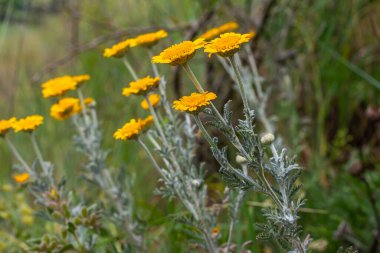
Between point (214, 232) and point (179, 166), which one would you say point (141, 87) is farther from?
point (214, 232)

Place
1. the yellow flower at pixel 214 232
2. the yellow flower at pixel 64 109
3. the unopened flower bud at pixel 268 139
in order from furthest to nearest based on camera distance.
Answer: the yellow flower at pixel 64 109
the yellow flower at pixel 214 232
the unopened flower bud at pixel 268 139

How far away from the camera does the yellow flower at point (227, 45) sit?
822 mm

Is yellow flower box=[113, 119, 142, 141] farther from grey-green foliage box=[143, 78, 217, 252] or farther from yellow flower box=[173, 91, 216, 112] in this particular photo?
yellow flower box=[173, 91, 216, 112]

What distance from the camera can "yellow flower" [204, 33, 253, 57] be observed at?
0.82 meters

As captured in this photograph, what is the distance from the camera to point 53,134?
2.56 meters

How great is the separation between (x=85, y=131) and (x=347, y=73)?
1317mm

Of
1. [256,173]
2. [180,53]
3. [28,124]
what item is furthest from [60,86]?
[256,173]

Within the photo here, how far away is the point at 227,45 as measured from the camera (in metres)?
0.83

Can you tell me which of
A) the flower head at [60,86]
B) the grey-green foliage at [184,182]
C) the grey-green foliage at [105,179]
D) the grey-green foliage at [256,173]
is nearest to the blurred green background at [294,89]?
the grey-green foliage at [105,179]

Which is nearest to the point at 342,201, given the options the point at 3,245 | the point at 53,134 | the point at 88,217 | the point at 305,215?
the point at 305,215

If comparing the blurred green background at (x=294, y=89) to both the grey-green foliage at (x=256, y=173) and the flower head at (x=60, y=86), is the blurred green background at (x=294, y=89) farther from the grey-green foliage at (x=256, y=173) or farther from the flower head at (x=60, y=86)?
the grey-green foliage at (x=256, y=173)

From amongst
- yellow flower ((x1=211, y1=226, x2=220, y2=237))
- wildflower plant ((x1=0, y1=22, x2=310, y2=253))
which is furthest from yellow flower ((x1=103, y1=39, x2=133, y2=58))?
yellow flower ((x1=211, y1=226, x2=220, y2=237))

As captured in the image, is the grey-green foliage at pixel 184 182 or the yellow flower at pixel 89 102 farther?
the yellow flower at pixel 89 102

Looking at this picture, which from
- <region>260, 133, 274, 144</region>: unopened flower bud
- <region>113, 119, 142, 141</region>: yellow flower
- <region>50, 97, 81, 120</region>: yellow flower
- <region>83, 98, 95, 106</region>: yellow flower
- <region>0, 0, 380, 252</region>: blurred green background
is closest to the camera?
<region>260, 133, 274, 144</region>: unopened flower bud
